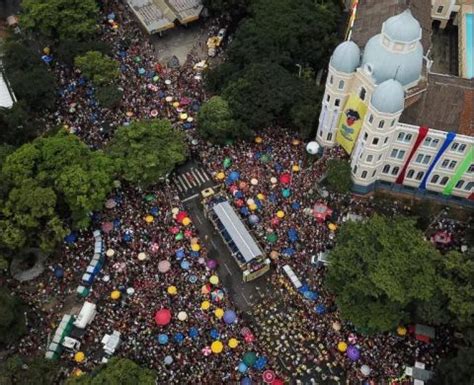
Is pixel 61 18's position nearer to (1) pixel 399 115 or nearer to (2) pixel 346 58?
(2) pixel 346 58

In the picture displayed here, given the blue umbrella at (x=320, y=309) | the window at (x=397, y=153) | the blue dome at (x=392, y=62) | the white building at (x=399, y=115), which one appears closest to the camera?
the white building at (x=399, y=115)

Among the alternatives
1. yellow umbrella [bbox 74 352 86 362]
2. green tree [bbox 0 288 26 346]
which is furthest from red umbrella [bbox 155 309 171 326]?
green tree [bbox 0 288 26 346]

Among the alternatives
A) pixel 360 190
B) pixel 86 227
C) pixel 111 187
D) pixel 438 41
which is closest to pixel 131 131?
pixel 111 187

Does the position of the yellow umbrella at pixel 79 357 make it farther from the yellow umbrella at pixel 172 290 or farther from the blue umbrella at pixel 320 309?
the blue umbrella at pixel 320 309

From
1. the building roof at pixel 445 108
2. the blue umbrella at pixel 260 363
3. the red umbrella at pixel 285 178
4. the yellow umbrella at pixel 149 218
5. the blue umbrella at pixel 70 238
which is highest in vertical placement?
the building roof at pixel 445 108

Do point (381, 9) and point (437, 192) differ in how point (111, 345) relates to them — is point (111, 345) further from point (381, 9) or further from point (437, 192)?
point (381, 9)

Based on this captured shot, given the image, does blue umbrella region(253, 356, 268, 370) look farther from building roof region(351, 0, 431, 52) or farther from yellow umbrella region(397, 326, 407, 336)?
building roof region(351, 0, 431, 52)

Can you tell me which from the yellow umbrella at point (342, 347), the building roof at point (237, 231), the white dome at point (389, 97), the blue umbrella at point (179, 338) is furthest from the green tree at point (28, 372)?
the white dome at point (389, 97)
